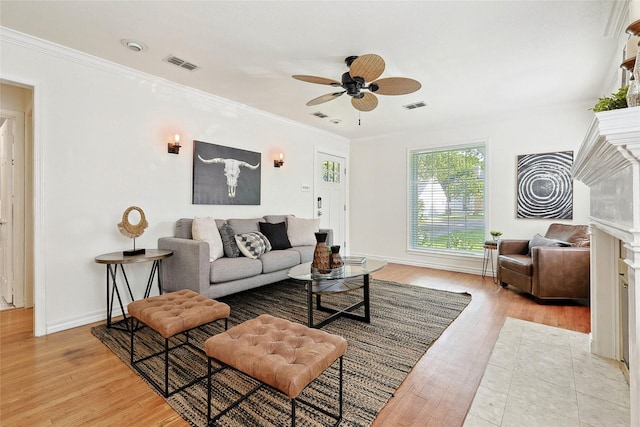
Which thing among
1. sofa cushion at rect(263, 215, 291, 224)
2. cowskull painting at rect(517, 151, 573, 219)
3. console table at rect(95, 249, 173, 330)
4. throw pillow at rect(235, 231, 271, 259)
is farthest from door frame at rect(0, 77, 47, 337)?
cowskull painting at rect(517, 151, 573, 219)

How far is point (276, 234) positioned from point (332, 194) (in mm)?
2228

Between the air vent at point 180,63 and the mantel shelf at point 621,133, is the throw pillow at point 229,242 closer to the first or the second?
the air vent at point 180,63

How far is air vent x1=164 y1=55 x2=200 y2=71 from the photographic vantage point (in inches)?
113

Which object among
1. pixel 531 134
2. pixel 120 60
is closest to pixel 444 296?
pixel 531 134

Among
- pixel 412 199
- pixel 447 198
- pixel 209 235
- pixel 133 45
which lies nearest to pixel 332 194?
pixel 412 199

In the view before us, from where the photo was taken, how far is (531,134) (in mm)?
4426

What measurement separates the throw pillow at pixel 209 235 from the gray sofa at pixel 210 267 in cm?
10

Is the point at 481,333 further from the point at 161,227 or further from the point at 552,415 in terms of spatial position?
Answer: the point at 161,227

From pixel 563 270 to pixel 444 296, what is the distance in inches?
52.0

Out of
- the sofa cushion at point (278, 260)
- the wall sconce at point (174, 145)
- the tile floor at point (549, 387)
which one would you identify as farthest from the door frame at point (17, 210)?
the tile floor at point (549, 387)

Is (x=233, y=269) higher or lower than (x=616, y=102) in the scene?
lower

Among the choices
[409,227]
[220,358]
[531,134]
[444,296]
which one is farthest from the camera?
[409,227]

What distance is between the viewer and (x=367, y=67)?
2.46 metres

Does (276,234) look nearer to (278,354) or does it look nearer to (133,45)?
(133,45)
